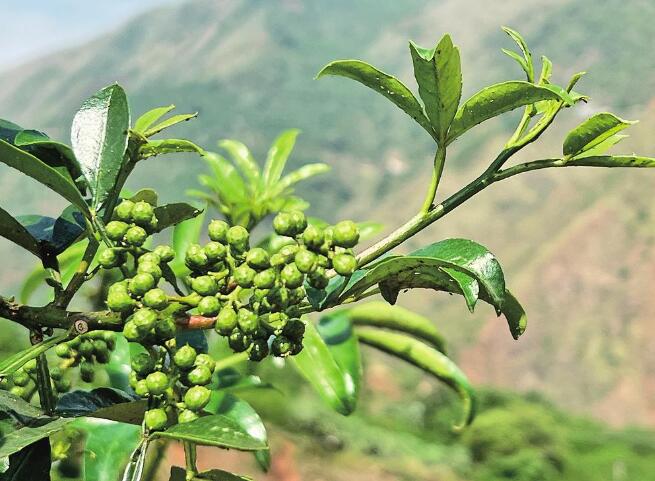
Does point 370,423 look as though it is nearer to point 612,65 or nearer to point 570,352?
point 570,352

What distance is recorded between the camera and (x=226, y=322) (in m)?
0.79

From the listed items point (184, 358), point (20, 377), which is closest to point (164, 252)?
point (184, 358)

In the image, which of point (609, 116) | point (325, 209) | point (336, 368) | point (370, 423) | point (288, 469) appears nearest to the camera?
point (609, 116)

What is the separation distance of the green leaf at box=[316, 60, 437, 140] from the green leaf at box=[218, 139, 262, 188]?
0.90 metres

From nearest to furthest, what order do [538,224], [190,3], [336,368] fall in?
[336,368] < [538,224] < [190,3]

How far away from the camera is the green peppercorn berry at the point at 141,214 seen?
0.86 metres

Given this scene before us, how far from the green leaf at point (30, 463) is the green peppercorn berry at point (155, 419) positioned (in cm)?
13

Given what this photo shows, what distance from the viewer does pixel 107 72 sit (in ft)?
316

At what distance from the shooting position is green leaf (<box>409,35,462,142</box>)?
0.77 meters

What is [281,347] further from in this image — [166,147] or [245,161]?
[245,161]

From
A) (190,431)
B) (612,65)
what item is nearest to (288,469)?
(190,431)

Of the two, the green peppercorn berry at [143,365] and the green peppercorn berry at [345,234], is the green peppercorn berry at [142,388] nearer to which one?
the green peppercorn berry at [143,365]

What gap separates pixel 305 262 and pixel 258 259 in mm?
59

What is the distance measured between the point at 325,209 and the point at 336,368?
6961cm
